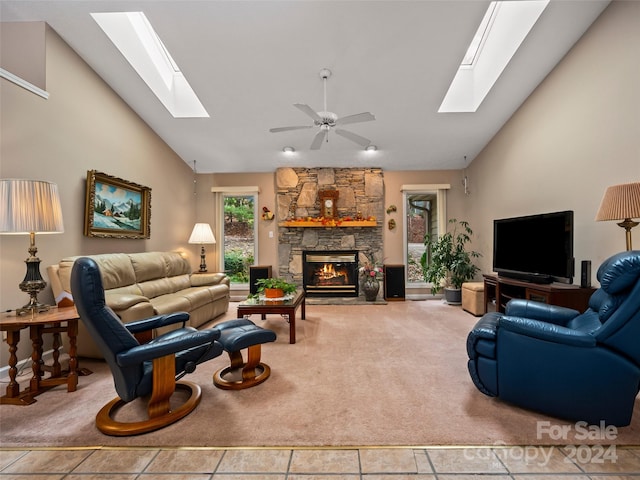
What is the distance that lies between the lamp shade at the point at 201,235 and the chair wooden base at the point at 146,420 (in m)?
3.56

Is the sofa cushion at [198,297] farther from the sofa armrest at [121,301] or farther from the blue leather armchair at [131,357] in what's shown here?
the blue leather armchair at [131,357]

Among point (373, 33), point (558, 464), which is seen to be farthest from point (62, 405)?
point (373, 33)

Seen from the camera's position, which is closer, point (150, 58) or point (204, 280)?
point (150, 58)

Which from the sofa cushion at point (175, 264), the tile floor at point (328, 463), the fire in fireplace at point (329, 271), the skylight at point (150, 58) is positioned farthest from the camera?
the fire in fireplace at point (329, 271)

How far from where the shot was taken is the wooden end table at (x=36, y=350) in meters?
2.09

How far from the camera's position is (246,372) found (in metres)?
2.37

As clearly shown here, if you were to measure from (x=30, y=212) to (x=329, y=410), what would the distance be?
2546 millimetres

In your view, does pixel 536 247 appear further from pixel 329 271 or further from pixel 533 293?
pixel 329 271

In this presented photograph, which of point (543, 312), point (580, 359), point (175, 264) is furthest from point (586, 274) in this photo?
point (175, 264)

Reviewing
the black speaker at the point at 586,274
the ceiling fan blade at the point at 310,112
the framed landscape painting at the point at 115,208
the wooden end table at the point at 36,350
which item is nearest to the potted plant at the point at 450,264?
the black speaker at the point at 586,274

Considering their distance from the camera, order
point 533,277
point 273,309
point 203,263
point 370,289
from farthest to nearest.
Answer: point 203,263 < point 370,289 < point 533,277 < point 273,309

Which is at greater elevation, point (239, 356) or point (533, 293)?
point (533, 293)

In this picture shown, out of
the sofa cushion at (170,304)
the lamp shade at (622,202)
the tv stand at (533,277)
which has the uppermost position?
the lamp shade at (622,202)

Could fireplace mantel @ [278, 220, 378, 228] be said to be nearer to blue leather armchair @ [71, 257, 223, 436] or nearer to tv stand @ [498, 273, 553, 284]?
tv stand @ [498, 273, 553, 284]
